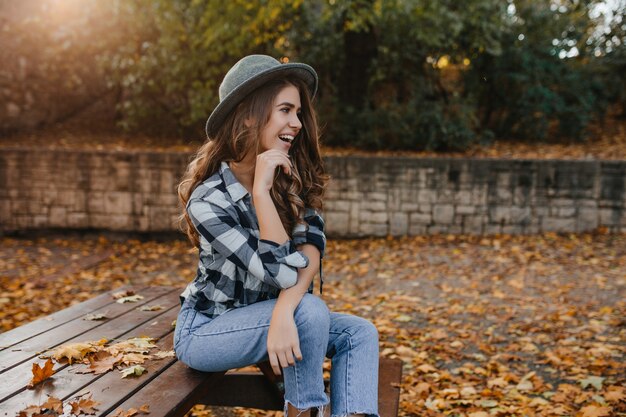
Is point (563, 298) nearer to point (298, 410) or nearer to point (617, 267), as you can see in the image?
point (617, 267)

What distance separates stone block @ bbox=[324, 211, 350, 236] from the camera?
9.38 meters

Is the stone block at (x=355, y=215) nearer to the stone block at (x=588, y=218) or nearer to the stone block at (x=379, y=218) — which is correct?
the stone block at (x=379, y=218)

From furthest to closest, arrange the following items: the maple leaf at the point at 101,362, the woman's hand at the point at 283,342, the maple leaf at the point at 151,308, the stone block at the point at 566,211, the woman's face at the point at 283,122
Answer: the stone block at the point at 566,211
the maple leaf at the point at 151,308
the woman's face at the point at 283,122
the maple leaf at the point at 101,362
the woman's hand at the point at 283,342

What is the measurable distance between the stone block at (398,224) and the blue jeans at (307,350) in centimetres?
689

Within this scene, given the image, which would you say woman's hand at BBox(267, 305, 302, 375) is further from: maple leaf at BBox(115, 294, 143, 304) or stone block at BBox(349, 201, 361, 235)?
stone block at BBox(349, 201, 361, 235)

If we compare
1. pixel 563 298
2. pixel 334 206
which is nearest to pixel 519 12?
pixel 334 206

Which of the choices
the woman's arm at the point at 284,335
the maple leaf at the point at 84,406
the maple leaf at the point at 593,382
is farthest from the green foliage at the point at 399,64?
the maple leaf at the point at 84,406

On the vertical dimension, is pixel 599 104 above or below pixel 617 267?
above

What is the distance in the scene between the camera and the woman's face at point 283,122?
8.55 ft

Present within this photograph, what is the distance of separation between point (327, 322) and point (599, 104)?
1255cm

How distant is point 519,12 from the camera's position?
13.2 m

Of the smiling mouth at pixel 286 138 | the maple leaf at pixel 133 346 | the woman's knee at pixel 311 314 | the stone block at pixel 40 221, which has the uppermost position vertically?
the smiling mouth at pixel 286 138

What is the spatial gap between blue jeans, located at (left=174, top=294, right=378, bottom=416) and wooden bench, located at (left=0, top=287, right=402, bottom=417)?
117 mm

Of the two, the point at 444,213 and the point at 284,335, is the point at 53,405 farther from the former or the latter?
the point at 444,213
